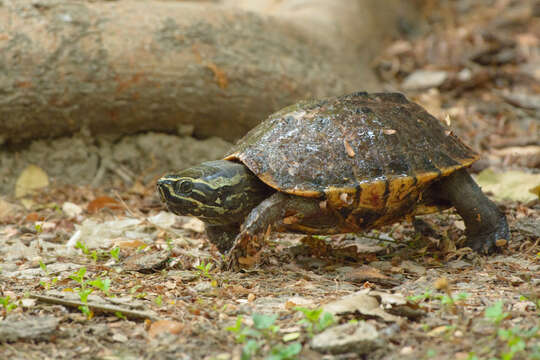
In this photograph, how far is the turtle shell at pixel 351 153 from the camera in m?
3.41

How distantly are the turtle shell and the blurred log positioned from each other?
7.31 ft

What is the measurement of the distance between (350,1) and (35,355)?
7.90 m

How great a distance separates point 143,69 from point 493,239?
12.5 ft

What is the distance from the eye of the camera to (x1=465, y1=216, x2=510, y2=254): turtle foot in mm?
3680

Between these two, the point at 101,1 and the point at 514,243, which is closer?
the point at 514,243

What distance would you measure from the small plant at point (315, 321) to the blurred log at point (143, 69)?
3846 mm

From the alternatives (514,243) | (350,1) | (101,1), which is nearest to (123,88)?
(101,1)

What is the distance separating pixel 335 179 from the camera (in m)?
3.40

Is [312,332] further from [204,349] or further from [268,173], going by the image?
[268,173]

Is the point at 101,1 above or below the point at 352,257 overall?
above

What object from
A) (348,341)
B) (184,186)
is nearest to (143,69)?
(184,186)

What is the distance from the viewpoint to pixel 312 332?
7.75ft

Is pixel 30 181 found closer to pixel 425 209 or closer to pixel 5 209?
pixel 5 209

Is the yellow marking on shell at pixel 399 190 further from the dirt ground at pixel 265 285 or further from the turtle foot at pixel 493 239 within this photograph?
the turtle foot at pixel 493 239
